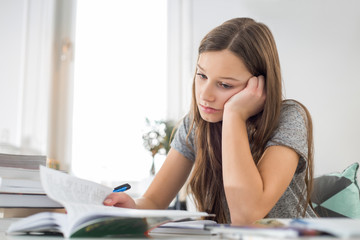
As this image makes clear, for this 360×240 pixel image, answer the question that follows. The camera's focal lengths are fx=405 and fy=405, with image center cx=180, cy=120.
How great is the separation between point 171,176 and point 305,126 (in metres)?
0.45

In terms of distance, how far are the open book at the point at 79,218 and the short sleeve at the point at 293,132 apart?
46 centimetres

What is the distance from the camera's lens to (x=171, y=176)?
132cm

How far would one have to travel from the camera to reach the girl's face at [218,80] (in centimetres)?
113

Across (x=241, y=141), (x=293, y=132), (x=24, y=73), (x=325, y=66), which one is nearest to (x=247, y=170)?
(x=241, y=141)

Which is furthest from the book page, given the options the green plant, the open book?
the green plant

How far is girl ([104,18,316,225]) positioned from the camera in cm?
98

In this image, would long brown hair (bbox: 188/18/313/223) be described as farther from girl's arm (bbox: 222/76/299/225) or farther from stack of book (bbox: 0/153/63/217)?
stack of book (bbox: 0/153/63/217)

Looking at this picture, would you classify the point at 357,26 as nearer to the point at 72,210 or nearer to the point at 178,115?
the point at 72,210

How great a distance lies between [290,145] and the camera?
1.06 meters

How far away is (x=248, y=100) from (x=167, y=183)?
0.39 metres

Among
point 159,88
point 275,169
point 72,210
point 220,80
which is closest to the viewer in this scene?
point 72,210

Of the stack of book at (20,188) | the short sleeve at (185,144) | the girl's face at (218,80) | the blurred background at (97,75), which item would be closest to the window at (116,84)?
the blurred background at (97,75)

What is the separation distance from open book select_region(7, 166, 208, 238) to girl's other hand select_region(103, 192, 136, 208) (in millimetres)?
146

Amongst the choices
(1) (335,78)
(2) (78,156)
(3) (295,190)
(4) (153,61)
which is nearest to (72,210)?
(3) (295,190)
